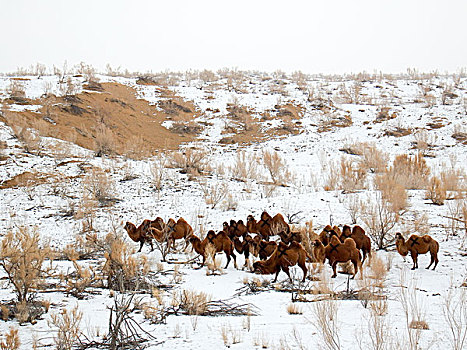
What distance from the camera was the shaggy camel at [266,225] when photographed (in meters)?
8.79

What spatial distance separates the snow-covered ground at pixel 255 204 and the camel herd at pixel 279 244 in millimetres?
353

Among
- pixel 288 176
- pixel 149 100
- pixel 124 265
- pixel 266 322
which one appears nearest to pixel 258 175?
pixel 288 176

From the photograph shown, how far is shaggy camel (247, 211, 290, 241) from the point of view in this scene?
8.79 m

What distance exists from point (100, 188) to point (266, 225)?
23.6 ft

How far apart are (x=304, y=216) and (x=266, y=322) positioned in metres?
6.81

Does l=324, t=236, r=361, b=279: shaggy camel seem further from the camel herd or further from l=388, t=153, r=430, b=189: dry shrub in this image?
l=388, t=153, r=430, b=189: dry shrub

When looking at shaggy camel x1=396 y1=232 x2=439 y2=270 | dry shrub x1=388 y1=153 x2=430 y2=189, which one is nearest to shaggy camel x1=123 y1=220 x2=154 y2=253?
shaggy camel x1=396 y1=232 x2=439 y2=270

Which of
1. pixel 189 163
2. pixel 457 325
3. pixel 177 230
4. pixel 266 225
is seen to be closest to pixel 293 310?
pixel 457 325

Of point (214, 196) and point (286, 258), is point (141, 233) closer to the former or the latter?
point (286, 258)

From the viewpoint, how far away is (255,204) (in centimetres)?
1268

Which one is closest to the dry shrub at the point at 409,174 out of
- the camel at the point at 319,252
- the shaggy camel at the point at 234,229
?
the shaggy camel at the point at 234,229

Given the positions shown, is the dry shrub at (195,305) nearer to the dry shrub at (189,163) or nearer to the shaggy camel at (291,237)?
the shaggy camel at (291,237)

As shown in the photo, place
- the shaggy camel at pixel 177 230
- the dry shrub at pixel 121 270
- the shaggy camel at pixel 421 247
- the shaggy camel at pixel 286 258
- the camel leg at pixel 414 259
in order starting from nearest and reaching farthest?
1. the dry shrub at pixel 121 270
2. the shaggy camel at pixel 286 258
3. the shaggy camel at pixel 421 247
4. the camel leg at pixel 414 259
5. the shaggy camel at pixel 177 230

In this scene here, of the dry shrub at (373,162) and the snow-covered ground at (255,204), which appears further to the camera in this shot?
the dry shrub at (373,162)
